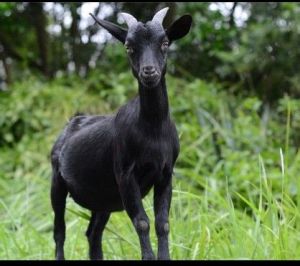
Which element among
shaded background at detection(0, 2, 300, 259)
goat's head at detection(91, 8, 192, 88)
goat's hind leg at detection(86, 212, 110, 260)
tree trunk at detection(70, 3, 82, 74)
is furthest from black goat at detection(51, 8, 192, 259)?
tree trunk at detection(70, 3, 82, 74)

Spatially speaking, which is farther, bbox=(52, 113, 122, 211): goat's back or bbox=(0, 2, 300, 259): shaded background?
bbox=(0, 2, 300, 259): shaded background

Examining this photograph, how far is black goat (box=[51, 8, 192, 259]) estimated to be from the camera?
1.23 meters

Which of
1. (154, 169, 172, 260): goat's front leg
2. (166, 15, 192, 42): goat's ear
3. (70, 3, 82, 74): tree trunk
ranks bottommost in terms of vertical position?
(154, 169, 172, 260): goat's front leg

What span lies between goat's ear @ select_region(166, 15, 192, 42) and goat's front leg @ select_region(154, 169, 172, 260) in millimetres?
304

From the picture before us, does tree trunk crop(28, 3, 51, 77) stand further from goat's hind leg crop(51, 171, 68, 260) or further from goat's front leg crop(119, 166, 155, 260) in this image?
goat's front leg crop(119, 166, 155, 260)

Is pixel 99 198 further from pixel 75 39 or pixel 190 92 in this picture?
pixel 75 39

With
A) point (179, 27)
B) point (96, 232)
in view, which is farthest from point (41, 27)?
point (179, 27)

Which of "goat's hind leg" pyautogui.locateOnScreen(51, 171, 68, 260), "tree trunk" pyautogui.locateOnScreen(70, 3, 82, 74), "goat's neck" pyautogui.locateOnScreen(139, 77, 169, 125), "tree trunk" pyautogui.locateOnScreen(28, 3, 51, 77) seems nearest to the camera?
"goat's neck" pyautogui.locateOnScreen(139, 77, 169, 125)

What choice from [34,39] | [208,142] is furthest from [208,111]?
[34,39]

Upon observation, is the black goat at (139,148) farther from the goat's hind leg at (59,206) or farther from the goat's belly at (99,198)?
the goat's hind leg at (59,206)

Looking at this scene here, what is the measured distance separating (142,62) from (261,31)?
155 inches

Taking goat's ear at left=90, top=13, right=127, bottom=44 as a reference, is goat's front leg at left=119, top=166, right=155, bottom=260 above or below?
below

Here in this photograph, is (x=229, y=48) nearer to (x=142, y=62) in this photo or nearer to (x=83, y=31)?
(x=83, y=31)

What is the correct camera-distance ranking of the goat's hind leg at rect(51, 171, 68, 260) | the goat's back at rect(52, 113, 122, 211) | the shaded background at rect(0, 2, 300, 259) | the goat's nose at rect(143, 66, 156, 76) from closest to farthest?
1. the goat's nose at rect(143, 66, 156, 76)
2. the goat's back at rect(52, 113, 122, 211)
3. the goat's hind leg at rect(51, 171, 68, 260)
4. the shaded background at rect(0, 2, 300, 259)
